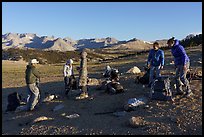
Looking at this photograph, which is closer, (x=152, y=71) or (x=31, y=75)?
(x=31, y=75)

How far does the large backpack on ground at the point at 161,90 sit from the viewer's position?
42.2ft

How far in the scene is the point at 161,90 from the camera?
13.0 metres

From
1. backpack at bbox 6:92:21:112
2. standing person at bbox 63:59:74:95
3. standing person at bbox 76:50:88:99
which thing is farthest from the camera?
standing person at bbox 63:59:74:95

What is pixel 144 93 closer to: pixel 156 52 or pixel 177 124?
pixel 156 52

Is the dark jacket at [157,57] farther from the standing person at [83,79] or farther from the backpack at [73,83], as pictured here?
the backpack at [73,83]

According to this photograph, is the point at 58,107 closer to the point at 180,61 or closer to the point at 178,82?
the point at 178,82

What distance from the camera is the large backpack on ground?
42.2ft

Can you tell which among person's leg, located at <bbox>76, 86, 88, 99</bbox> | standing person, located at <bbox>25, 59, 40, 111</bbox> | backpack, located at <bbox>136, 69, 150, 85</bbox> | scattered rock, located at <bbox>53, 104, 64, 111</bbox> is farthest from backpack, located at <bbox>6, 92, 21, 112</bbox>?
backpack, located at <bbox>136, 69, 150, 85</bbox>

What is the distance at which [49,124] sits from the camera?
38.2ft

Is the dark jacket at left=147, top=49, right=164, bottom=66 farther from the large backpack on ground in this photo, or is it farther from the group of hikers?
the large backpack on ground

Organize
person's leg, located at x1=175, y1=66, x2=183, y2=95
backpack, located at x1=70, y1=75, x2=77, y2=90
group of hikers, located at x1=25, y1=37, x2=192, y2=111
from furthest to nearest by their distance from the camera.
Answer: backpack, located at x1=70, y1=75, x2=77, y2=90, person's leg, located at x1=175, y1=66, x2=183, y2=95, group of hikers, located at x1=25, y1=37, x2=192, y2=111

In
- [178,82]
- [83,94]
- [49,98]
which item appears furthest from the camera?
[49,98]

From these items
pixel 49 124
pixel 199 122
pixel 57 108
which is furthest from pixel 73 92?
pixel 199 122

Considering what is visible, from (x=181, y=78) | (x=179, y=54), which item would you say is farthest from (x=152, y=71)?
(x=179, y=54)
